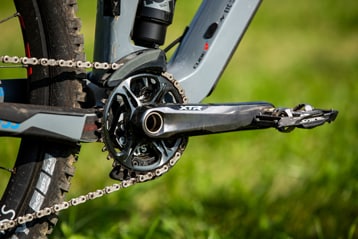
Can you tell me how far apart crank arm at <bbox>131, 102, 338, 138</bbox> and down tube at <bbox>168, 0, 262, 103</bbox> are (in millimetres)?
173

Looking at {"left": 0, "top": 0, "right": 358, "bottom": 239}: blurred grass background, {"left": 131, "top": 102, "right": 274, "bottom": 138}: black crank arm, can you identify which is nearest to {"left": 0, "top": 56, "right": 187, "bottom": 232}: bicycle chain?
{"left": 131, "top": 102, "right": 274, "bottom": 138}: black crank arm

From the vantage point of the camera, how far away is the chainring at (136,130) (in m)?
2.50

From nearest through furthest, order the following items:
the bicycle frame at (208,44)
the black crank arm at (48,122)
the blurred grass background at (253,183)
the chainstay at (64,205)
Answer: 1. the black crank arm at (48,122)
2. the chainstay at (64,205)
3. the bicycle frame at (208,44)
4. the blurred grass background at (253,183)

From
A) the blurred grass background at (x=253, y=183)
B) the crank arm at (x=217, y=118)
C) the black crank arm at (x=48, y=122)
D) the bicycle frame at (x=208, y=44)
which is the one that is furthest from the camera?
the blurred grass background at (x=253, y=183)

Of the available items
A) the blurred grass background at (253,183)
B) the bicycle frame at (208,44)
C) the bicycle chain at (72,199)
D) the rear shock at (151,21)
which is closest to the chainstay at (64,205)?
the bicycle chain at (72,199)

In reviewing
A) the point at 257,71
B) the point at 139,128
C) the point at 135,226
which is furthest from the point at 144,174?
the point at 257,71

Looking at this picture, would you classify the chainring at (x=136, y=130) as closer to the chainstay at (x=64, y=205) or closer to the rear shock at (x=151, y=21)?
the chainstay at (x=64, y=205)

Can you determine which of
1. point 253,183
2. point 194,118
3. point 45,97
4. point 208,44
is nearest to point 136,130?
point 194,118

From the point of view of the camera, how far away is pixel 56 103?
2486 mm

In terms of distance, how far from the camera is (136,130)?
2.52 meters

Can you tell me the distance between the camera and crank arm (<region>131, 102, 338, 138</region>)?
2.56 metres

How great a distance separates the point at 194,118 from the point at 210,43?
368 millimetres

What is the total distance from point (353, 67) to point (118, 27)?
437 centimetres

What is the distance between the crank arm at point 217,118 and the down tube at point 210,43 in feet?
0.57
